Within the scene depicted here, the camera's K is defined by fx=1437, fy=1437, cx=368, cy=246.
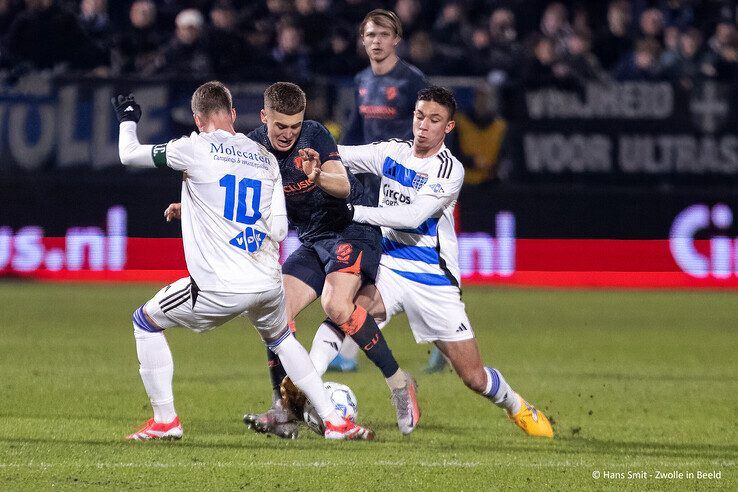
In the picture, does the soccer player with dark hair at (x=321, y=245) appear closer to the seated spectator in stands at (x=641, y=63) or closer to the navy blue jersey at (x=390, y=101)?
the navy blue jersey at (x=390, y=101)

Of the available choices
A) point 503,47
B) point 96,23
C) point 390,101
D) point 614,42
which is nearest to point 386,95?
point 390,101

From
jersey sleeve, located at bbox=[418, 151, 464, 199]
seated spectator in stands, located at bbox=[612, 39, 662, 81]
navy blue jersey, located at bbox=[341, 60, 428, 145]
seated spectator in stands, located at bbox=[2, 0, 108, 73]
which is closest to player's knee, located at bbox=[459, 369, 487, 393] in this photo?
jersey sleeve, located at bbox=[418, 151, 464, 199]

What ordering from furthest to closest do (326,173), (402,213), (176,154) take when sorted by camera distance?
(402,213) < (326,173) < (176,154)

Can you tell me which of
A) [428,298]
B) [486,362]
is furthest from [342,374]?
[428,298]

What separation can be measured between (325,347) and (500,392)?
3.07 ft

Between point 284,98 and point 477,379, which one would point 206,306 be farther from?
point 477,379

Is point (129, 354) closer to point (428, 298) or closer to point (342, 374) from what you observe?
point (342, 374)

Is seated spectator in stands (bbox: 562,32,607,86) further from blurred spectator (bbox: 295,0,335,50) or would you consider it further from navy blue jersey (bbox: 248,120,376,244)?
navy blue jersey (bbox: 248,120,376,244)

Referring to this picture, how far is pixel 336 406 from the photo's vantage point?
7.23 m

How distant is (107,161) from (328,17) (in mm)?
3023

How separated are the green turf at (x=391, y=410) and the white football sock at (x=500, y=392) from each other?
0.17m

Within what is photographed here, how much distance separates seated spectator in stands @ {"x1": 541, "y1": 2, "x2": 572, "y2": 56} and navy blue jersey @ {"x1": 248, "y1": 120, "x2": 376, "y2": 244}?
886 cm

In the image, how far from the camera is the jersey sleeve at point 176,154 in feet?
21.2

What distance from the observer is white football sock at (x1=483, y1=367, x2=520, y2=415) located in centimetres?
724
